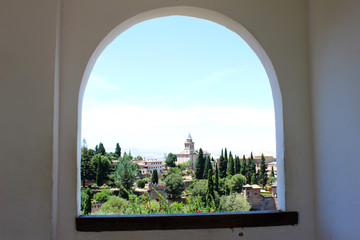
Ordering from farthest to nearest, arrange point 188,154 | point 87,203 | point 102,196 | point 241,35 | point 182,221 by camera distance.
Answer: point 188,154 < point 102,196 < point 87,203 < point 241,35 < point 182,221

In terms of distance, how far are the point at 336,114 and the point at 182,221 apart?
3.68ft

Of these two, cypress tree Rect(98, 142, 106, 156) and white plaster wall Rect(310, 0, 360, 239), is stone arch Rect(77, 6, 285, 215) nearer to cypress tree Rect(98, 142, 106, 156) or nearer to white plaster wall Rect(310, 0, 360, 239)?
white plaster wall Rect(310, 0, 360, 239)

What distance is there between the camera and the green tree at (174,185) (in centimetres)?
280

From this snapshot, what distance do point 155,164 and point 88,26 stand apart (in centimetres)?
188

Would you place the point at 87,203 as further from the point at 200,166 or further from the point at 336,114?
the point at 336,114

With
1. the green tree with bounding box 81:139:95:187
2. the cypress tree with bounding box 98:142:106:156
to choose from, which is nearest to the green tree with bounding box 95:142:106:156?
the cypress tree with bounding box 98:142:106:156

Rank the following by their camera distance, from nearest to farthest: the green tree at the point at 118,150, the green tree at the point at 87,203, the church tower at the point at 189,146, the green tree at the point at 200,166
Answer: the green tree at the point at 87,203 < the green tree at the point at 200,166 < the green tree at the point at 118,150 < the church tower at the point at 189,146

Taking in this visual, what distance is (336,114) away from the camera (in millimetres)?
1603

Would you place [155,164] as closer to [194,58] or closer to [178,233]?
[178,233]

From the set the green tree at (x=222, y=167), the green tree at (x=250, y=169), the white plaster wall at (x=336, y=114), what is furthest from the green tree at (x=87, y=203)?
the white plaster wall at (x=336, y=114)

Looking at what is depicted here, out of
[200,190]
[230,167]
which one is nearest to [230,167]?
[230,167]

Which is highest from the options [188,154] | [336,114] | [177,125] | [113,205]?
[177,125]

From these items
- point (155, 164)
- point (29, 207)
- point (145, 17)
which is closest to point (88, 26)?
point (145, 17)

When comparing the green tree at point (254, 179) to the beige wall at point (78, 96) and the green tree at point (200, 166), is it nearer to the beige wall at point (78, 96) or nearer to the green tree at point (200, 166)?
the green tree at point (200, 166)
